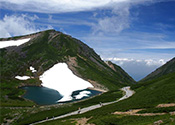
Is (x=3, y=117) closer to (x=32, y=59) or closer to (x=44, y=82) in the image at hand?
(x=44, y=82)

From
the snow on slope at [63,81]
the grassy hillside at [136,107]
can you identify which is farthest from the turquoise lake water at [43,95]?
the grassy hillside at [136,107]

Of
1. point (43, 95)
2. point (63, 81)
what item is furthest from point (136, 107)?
point (63, 81)

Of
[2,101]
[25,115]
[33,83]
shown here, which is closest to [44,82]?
[33,83]

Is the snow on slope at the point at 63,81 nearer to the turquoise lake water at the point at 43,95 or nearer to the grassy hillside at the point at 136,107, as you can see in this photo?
the turquoise lake water at the point at 43,95

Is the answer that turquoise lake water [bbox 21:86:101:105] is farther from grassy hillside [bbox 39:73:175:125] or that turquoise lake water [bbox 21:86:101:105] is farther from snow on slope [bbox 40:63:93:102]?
grassy hillside [bbox 39:73:175:125]

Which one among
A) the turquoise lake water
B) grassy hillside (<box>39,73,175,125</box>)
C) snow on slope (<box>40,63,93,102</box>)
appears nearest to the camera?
grassy hillside (<box>39,73,175,125</box>)

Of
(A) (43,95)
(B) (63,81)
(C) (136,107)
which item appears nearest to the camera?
(C) (136,107)

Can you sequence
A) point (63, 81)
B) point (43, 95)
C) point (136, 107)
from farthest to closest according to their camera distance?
point (63, 81) < point (43, 95) < point (136, 107)

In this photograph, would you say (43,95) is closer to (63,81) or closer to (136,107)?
(63,81)

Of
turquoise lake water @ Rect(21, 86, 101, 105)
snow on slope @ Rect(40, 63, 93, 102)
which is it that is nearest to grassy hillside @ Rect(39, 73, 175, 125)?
turquoise lake water @ Rect(21, 86, 101, 105)
